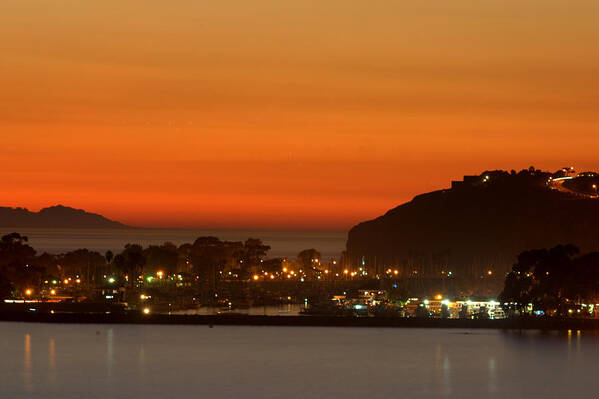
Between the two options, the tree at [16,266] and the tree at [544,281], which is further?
the tree at [16,266]

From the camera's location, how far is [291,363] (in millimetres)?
78250

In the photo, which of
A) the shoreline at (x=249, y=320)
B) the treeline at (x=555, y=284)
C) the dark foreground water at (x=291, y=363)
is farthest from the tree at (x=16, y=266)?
the treeline at (x=555, y=284)

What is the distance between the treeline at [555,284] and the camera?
102 metres

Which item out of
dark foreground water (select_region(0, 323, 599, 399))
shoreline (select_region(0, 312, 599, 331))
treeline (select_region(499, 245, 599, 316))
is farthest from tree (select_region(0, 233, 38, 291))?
treeline (select_region(499, 245, 599, 316))

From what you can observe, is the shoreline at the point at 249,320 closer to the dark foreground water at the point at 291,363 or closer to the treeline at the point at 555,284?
the dark foreground water at the point at 291,363

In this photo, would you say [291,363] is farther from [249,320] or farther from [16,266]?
[16,266]

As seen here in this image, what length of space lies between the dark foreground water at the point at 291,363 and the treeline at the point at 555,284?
18.5 feet

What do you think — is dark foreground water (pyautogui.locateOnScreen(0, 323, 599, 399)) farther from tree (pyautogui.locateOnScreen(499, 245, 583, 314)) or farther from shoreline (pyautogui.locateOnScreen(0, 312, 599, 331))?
tree (pyautogui.locateOnScreen(499, 245, 583, 314))

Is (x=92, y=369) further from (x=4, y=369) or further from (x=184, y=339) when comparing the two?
(x=184, y=339)

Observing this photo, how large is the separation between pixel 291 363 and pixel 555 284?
3789cm

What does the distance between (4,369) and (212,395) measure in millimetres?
21223

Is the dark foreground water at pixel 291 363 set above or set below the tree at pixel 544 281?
below

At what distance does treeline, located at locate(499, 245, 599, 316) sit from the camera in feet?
333

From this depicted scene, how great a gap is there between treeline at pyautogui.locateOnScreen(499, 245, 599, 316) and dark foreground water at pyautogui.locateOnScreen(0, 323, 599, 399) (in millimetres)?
5647
